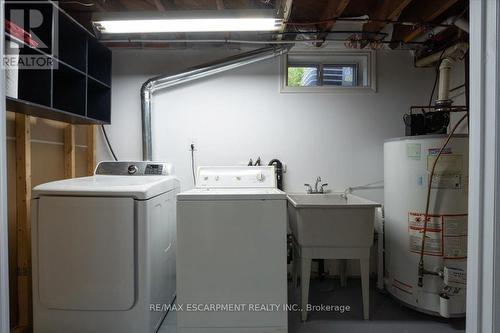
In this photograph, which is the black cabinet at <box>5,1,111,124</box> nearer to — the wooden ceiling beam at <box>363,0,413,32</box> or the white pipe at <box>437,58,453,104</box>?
the wooden ceiling beam at <box>363,0,413,32</box>

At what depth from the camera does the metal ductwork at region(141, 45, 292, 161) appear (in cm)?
255

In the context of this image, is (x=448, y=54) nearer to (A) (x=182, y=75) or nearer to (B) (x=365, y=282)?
(B) (x=365, y=282)

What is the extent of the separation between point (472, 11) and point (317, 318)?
214cm

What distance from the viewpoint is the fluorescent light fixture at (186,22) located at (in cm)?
185

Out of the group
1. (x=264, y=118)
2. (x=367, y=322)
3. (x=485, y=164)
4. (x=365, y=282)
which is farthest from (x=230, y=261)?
(x=264, y=118)

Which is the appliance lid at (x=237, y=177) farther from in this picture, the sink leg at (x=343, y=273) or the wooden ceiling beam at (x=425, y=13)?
the wooden ceiling beam at (x=425, y=13)

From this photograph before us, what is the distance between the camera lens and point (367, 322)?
2.03m

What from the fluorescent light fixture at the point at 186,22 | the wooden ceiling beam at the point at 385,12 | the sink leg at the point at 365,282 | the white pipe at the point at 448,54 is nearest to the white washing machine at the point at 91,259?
the fluorescent light fixture at the point at 186,22

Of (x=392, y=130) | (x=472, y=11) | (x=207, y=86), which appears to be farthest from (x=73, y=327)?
(x=392, y=130)

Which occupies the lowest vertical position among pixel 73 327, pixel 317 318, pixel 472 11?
pixel 317 318

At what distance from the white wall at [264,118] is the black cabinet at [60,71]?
0.97 feet

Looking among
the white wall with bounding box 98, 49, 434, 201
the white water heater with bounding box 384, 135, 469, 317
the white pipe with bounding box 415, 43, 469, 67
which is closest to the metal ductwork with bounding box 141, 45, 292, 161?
the white wall with bounding box 98, 49, 434, 201

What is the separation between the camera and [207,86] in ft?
8.77

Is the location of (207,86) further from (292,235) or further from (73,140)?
(292,235)
